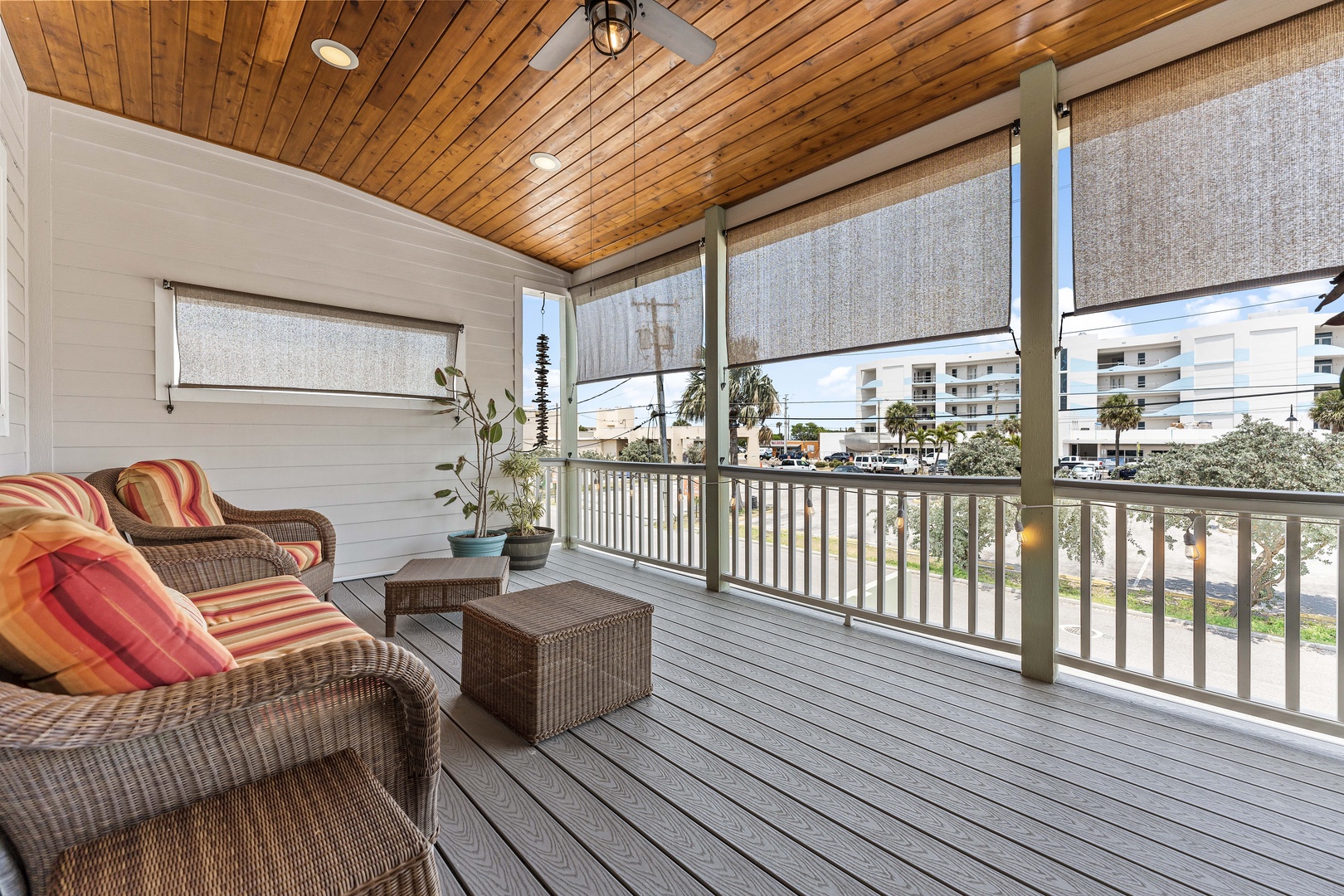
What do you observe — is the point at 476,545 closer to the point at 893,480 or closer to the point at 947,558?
the point at 893,480

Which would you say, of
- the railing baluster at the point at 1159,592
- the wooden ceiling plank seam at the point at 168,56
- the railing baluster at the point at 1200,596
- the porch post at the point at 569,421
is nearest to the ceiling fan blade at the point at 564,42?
the wooden ceiling plank seam at the point at 168,56

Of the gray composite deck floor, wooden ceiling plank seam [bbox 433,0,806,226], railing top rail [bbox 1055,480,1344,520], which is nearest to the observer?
the gray composite deck floor

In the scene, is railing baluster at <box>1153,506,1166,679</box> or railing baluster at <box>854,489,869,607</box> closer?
railing baluster at <box>1153,506,1166,679</box>

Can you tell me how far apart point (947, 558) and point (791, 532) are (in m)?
0.92

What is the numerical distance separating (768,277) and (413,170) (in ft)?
7.91

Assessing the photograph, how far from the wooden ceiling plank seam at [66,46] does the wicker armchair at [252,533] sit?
194cm

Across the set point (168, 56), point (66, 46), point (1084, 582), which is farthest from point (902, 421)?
point (66, 46)

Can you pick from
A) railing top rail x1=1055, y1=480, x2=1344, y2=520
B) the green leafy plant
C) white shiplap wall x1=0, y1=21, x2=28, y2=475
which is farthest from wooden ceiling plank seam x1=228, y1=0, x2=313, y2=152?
railing top rail x1=1055, y1=480, x2=1344, y2=520

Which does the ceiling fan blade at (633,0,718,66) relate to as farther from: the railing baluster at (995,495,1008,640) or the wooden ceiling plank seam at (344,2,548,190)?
the railing baluster at (995,495,1008,640)

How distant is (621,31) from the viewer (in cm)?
195

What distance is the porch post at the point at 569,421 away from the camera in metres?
5.25

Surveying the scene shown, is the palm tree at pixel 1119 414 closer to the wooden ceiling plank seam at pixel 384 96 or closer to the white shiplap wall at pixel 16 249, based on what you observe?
the wooden ceiling plank seam at pixel 384 96

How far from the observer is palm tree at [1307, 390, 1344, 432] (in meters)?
1.94

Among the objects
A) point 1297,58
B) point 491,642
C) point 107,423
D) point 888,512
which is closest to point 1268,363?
point 1297,58
